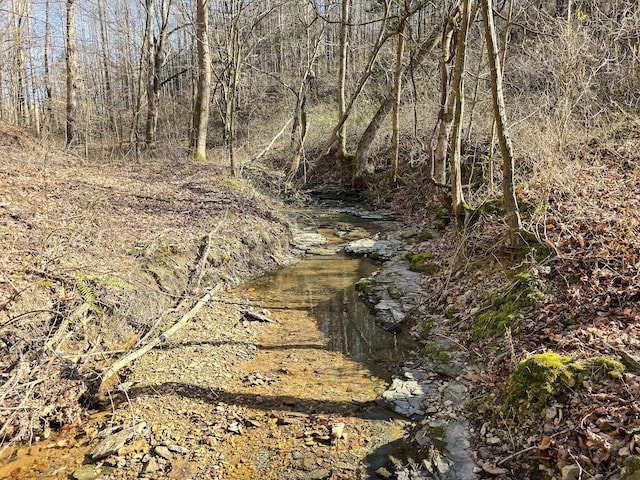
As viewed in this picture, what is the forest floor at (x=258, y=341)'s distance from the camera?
3.78 m

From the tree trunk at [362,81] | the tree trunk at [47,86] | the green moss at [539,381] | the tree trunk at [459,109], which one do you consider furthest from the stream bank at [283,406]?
the tree trunk at [47,86]

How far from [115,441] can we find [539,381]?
4.01m

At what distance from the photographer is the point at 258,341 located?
664cm

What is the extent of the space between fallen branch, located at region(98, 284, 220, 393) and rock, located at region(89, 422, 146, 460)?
76 cm

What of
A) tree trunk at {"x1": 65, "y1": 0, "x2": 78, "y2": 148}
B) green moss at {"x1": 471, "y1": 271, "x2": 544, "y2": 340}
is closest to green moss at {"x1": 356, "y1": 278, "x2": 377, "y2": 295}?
green moss at {"x1": 471, "y1": 271, "x2": 544, "y2": 340}

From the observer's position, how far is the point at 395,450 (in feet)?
13.8

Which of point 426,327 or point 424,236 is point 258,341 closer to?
point 426,327

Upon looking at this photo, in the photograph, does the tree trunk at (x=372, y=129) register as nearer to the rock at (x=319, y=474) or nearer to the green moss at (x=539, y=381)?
the green moss at (x=539, y=381)

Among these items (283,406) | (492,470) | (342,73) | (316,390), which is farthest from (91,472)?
(342,73)

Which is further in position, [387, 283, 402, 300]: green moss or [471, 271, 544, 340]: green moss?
[387, 283, 402, 300]: green moss

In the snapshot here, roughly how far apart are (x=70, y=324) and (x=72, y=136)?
48.3ft

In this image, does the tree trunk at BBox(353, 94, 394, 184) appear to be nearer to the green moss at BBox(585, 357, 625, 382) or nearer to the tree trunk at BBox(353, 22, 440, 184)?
the tree trunk at BBox(353, 22, 440, 184)

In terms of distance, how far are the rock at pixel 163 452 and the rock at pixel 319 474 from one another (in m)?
1.33

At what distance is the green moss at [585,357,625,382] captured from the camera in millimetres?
3613
